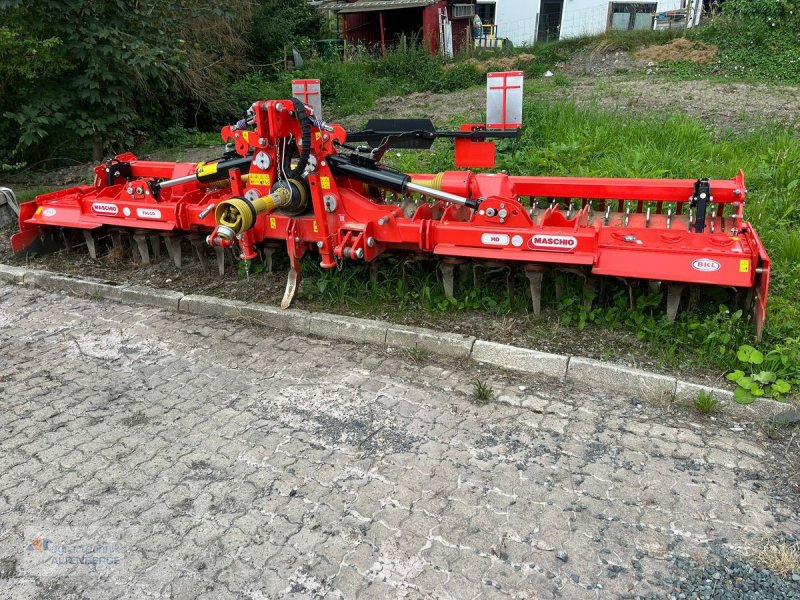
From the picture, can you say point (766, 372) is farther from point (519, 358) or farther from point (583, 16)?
point (583, 16)

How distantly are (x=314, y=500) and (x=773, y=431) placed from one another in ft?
8.90

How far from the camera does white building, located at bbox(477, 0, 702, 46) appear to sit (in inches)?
914

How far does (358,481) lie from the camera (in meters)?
3.41

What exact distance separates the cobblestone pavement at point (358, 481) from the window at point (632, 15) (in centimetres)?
2179

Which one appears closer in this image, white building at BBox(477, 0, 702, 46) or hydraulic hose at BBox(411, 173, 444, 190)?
hydraulic hose at BBox(411, 173, 444, 190)

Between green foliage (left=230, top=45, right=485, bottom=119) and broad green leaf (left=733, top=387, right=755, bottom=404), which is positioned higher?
green foliage (left=230, top=45, right=485, bottom=119)

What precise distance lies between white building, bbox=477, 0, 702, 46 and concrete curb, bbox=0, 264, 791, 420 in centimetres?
2078

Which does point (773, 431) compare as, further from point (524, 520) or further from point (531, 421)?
point (524, 520)

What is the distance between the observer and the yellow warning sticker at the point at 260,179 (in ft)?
16.9

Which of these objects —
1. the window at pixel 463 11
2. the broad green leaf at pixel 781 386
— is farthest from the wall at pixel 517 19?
the broad green leaf at pixel 781 386

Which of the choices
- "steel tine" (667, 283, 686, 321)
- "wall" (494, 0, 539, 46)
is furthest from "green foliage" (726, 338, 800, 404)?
"wall" (494, 0, 539, 46)

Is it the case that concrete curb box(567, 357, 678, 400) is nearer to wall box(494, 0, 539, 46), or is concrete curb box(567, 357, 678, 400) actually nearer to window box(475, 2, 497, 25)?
wall box(494, 0, 539, 46)

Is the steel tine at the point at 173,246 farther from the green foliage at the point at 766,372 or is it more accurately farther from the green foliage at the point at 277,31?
the green foliage at the point at 277,31

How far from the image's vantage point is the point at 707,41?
15211mm
